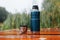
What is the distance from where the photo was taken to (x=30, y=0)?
1210mm

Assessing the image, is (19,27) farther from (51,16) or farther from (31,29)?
(51,16)

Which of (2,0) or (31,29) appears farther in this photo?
(2,0)

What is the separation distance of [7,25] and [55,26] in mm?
402

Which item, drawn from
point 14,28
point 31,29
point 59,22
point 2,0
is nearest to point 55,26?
point 59,22

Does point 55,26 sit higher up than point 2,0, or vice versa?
point 2,0

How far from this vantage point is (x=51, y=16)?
1204mm

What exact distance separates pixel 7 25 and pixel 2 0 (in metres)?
0.22

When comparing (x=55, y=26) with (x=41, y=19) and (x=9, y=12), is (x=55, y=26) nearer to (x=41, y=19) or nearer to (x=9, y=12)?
(x=41, y=19)

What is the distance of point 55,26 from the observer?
120 cm

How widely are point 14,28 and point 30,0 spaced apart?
27 cm

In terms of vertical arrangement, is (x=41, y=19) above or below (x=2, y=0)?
below

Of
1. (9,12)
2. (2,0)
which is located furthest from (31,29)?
(2,0)

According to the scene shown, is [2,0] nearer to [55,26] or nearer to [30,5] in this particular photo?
[30,5]

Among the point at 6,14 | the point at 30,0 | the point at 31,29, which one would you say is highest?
the point at 30,0
